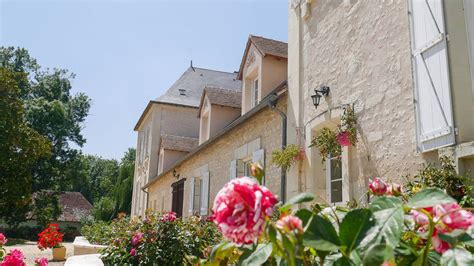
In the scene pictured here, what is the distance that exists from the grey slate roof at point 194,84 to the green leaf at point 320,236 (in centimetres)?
1873

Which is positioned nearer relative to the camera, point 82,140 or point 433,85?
point 433,85

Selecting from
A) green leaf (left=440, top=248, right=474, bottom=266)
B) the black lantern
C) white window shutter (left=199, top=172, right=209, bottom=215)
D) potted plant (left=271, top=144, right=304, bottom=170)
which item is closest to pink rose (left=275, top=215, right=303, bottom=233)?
green leaf (left=440, top=248, right=474, bottom=266)

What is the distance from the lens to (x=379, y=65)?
4762 mm

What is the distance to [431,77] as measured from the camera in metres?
3.89

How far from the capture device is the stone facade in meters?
7.12

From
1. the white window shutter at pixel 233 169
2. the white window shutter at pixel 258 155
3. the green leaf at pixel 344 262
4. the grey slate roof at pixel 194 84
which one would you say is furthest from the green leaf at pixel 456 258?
the grey slate roof at pixel 194 84

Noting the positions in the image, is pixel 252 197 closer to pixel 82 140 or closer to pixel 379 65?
pixel 379 65

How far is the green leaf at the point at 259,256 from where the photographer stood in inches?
45.3

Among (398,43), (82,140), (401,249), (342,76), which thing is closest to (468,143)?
(398,43)

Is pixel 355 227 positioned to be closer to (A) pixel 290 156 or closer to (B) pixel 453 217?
(B) pixel 453 217

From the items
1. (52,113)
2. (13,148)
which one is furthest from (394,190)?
(52,113)

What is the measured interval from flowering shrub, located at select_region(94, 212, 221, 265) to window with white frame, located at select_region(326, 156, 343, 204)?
1689 mm

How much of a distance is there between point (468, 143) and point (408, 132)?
850mm

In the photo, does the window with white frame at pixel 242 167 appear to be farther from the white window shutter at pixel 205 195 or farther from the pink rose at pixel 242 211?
the pink rose at pixel 242 211
